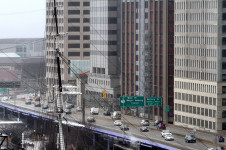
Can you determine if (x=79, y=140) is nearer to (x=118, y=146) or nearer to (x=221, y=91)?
(x=118, y=146)

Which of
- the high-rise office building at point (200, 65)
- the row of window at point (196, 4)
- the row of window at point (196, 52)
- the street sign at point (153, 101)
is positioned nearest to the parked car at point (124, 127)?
the street sign at point (153, 101)

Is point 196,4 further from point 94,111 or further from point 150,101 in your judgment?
point 94,111

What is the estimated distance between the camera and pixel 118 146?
127m

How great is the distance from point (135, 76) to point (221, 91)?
30.6 meters

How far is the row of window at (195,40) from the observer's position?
13069cm

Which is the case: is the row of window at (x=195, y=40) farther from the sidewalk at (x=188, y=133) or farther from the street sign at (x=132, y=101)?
the street sign at (x=132, y=101)

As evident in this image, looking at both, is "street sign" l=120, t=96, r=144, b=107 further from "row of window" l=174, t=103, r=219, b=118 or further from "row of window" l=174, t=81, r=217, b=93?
"row of window" l=174, t=81, r=217, b=93

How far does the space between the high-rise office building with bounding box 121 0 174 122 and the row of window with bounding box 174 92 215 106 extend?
3763 millimetres

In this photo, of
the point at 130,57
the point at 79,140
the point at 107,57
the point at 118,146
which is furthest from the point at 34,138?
the point at 107,57

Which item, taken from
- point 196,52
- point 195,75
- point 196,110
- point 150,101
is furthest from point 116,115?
point 196,110

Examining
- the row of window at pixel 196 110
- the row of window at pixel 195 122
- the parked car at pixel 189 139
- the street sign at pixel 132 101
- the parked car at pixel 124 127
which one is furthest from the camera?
the parked car at pixel 124 127

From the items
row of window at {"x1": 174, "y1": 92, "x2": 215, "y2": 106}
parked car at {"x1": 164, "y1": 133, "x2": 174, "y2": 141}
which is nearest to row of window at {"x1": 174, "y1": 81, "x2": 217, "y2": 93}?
row of window at {"x1": 174, "y1": 92, "x2": 215, "y2": 106}

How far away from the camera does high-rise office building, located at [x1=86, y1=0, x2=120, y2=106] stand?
171 meters

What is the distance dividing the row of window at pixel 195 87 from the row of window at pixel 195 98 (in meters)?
1.04
